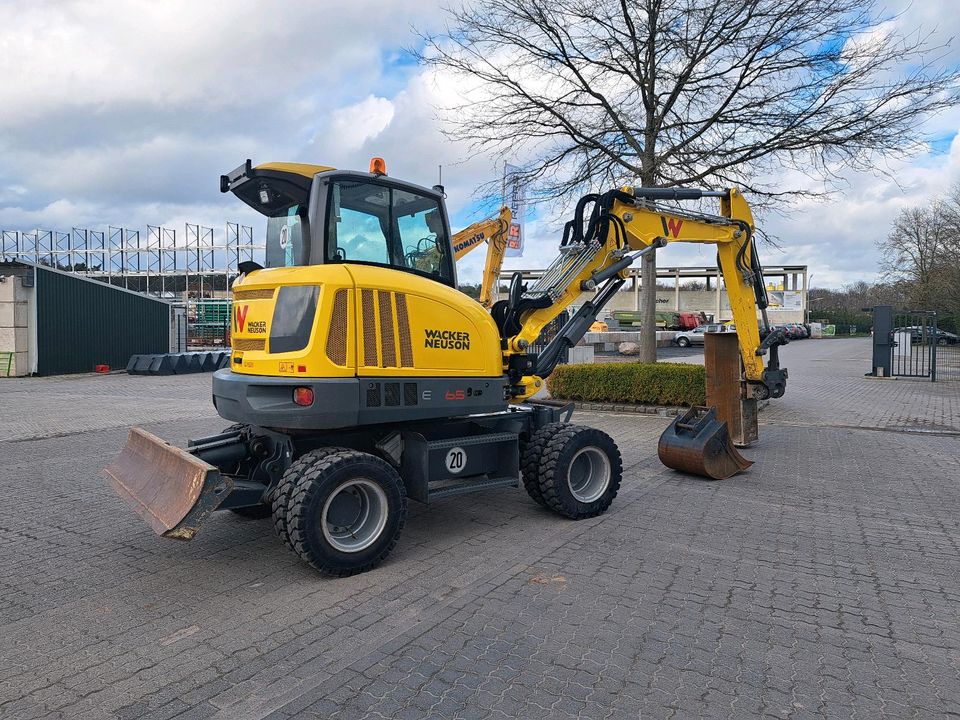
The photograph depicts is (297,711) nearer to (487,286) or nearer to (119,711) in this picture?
(119,711)

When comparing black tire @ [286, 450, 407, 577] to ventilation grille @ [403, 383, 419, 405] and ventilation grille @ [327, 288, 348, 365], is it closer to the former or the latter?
ventilation grille @ [403, 383, 419, 405]

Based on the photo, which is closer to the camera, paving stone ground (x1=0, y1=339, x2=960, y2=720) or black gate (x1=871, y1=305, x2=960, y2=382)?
paving stone ground (x1=0, y1=339, x2=960, y2=720)

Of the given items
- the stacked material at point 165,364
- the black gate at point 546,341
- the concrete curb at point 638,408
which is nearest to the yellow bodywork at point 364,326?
the black gate at point 546,341

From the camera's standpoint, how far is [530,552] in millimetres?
5465

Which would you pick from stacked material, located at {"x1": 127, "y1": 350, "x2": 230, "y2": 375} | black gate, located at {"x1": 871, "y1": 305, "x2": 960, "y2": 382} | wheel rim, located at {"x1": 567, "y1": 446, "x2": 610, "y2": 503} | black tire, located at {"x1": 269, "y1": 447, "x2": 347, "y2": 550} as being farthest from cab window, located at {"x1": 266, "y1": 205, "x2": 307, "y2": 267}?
black gate, located at {"x1": 871, "y1": 305, "x2": 960, "y2": 382}

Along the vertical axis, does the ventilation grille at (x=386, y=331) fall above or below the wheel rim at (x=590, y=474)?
above

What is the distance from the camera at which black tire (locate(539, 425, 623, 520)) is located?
20.3ft

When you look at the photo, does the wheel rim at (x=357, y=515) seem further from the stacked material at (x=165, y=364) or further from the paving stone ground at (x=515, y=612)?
the stacked material at (x=165, y=364)

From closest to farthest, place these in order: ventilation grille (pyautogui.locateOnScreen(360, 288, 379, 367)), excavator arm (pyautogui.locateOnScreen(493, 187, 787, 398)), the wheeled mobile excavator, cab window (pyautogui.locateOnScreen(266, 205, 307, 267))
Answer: the wheeled mobile excavator → ventilation grille (pyautogui.locateOnScreen(360, 288, 379, 367)) → cab window (pyautogui.locateOnScreen(266, 205, 307, 267)) → excavator arm (pyautogui.locateOnScreen(493, 187, 787, 398))

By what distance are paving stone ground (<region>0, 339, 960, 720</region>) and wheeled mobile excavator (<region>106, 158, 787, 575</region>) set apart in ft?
1.48

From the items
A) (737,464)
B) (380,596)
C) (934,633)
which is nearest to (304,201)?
(380,596)

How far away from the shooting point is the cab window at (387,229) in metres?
5.43

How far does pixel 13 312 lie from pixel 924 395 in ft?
83.4

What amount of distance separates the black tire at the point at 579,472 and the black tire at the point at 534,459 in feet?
0.15
